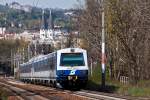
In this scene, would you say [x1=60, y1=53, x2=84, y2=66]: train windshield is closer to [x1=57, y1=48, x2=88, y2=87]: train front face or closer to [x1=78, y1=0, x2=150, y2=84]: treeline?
[x1=57, y1=48, x2=88, y2=87]: train front face

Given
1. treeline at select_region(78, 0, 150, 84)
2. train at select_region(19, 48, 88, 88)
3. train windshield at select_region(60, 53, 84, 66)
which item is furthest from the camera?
treeline at select_region(78, 0, 150, 84)

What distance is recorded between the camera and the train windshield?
130 ft

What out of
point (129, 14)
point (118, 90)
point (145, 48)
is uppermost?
point (129, 14)

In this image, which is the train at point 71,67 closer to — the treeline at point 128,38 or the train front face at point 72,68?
the train front face at point 72,68

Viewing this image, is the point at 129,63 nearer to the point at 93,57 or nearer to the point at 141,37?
the point at 141,37

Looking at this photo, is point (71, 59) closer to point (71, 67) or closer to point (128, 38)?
point (71, 67)

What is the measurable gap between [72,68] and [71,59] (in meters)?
0.92

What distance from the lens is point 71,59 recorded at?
131 feet

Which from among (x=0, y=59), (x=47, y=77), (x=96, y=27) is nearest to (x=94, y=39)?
(x=96, y=27)

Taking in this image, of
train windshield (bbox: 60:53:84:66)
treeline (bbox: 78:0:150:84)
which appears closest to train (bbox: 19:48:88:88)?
train windshield (bbox: 60:53:84:66)

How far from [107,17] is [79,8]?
1525 centimetres

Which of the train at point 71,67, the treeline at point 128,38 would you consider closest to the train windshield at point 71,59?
the train at point 71,67

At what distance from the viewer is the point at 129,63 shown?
51.9m

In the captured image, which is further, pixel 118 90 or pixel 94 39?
pixel 94 39
